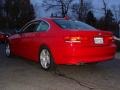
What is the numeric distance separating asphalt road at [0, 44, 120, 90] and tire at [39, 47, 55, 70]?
0.17m

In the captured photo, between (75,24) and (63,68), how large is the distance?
134 cm

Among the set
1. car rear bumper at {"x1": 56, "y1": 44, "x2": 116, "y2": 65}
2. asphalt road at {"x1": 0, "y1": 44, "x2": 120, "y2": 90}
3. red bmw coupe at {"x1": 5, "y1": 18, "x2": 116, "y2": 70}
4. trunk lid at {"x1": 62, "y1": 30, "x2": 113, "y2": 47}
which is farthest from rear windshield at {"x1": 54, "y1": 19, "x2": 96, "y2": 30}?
asphalt road at {"x1": 0, "y1": 44, "x2": 120, "y2": 90}

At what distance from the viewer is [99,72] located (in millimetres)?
9883

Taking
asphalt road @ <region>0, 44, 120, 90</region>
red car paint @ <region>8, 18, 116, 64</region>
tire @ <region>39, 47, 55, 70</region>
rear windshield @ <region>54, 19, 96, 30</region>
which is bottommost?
asphalt road @ <region>0, 44, 120, 90</region>

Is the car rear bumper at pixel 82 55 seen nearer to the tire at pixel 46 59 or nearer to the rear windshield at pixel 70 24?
the tire at pixel 46 59

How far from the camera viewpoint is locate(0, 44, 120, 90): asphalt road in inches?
314

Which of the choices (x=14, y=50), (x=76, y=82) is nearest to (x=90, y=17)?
(x=14, y=50)

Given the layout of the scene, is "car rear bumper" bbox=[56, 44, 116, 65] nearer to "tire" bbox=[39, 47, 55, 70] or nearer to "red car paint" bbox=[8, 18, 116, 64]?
"red car paint" bbox=[8, 18, 116, 64]

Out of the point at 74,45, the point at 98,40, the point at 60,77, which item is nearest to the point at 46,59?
the point at 74,45

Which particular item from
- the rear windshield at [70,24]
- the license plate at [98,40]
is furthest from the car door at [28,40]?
the license plate at [98,40]

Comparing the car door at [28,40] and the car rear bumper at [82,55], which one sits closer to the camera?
the car rear bumper at [82,55]

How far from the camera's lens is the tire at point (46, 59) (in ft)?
32.7

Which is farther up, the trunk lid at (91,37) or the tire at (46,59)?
the trunk lid at (91,37)

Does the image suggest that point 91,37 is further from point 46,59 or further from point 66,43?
point 46,59
